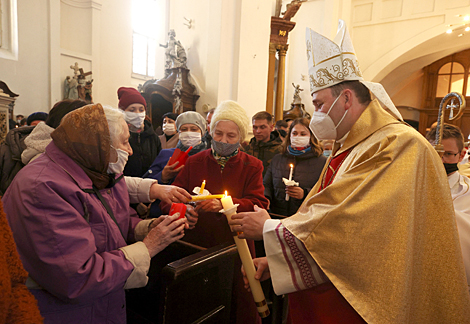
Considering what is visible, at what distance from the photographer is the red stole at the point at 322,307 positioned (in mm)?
1204

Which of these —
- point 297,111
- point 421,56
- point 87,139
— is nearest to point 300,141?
point 87,139

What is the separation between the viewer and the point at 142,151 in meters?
3.28

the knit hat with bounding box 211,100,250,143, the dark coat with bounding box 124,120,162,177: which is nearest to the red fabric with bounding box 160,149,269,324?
the knit hat with bounding box 211,100,250,143

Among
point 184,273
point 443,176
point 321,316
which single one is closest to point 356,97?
point 443,176

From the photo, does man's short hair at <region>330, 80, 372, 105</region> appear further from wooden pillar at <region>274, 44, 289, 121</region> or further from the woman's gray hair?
wooden pillar at <region>274, 44, 289, 121</region>

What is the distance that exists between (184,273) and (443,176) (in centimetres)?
115

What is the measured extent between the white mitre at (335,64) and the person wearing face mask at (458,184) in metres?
0.71

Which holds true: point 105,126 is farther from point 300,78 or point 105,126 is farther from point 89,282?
point 300,78

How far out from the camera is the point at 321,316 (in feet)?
4.15

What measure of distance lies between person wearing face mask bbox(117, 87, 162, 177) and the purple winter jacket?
1.80 metres

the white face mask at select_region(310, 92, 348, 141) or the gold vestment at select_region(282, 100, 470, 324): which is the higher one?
the white face mask at select_region(310, 92, 348, 141)

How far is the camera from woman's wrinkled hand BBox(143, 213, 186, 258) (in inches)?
57.5

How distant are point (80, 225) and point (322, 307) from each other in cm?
103

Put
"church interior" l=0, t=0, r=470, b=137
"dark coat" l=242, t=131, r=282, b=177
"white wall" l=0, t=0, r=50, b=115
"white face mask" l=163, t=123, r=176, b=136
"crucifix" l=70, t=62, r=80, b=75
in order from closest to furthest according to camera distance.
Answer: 1. "dark coat" l=242, t=131, r=282, b=177
2. "white face mask" l=163, t=123, r=176, b=136
3. "church interior" l=0, t=0, r=470, b=137
4. "white wall" l=0, t=0, r=50, b=115
5. "crucifix" l=70, t=62, r=80, b=75
